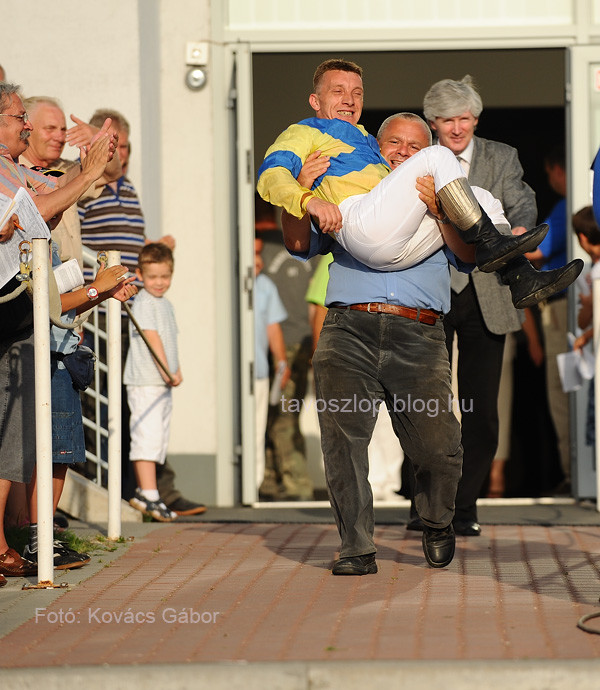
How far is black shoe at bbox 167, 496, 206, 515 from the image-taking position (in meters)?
8.17

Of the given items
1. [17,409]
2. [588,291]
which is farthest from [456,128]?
[17,409]

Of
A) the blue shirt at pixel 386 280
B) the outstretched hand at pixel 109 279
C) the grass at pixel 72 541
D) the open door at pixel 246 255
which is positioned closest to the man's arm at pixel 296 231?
the blue shirt at pixel 386 280

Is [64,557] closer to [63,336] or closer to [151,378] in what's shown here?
[63,336]

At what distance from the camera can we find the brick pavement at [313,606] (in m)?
4.23

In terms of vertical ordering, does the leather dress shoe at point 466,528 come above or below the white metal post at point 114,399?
below

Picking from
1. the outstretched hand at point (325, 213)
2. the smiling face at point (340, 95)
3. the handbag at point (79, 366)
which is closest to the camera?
the outstretched hand at point (325, 213)

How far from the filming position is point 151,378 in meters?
7.88

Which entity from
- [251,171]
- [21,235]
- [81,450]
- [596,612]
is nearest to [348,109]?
[21,235]

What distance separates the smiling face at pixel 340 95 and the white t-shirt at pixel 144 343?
2.57m

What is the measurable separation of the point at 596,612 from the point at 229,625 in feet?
4.20

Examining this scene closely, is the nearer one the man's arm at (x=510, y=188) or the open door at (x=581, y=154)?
the man's arm at (x=510, y=188)

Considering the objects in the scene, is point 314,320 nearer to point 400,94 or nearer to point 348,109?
point 400,94

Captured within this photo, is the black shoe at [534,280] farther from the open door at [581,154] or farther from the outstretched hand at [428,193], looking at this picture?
the open door at [581,154]

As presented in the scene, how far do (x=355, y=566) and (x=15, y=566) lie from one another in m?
1.46
